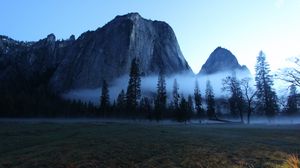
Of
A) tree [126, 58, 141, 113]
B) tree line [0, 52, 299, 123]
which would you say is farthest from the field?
tree [126, 58, 141, 113]

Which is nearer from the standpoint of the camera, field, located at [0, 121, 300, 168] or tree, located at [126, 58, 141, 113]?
field, located at [0, 121, 300, 168]

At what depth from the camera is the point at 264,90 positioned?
88.5 metres

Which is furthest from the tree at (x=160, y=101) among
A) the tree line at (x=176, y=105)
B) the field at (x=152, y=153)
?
the field at (x=152, y=153)

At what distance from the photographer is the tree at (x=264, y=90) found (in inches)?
3460

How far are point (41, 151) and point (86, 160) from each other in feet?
18.7

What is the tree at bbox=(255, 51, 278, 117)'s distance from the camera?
8788cm

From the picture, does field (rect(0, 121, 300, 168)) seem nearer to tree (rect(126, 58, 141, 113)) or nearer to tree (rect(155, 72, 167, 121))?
tree (rect(155, 72, 167, 121))

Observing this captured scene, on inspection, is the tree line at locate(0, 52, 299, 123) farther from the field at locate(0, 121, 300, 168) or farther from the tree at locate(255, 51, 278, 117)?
the field at locate(0, 121, 300, 168)

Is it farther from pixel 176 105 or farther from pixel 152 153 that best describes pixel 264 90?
pixel 152 153

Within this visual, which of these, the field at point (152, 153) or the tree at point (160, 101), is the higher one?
the tree at point (160, 101)

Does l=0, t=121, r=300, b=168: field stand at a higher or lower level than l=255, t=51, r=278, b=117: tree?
lower

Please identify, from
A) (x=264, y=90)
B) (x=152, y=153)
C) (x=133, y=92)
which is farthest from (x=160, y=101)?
(x=152, y=153)

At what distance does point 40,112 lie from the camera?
12312cm

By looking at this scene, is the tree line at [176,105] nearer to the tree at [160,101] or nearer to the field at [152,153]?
the tree at [160,101]
